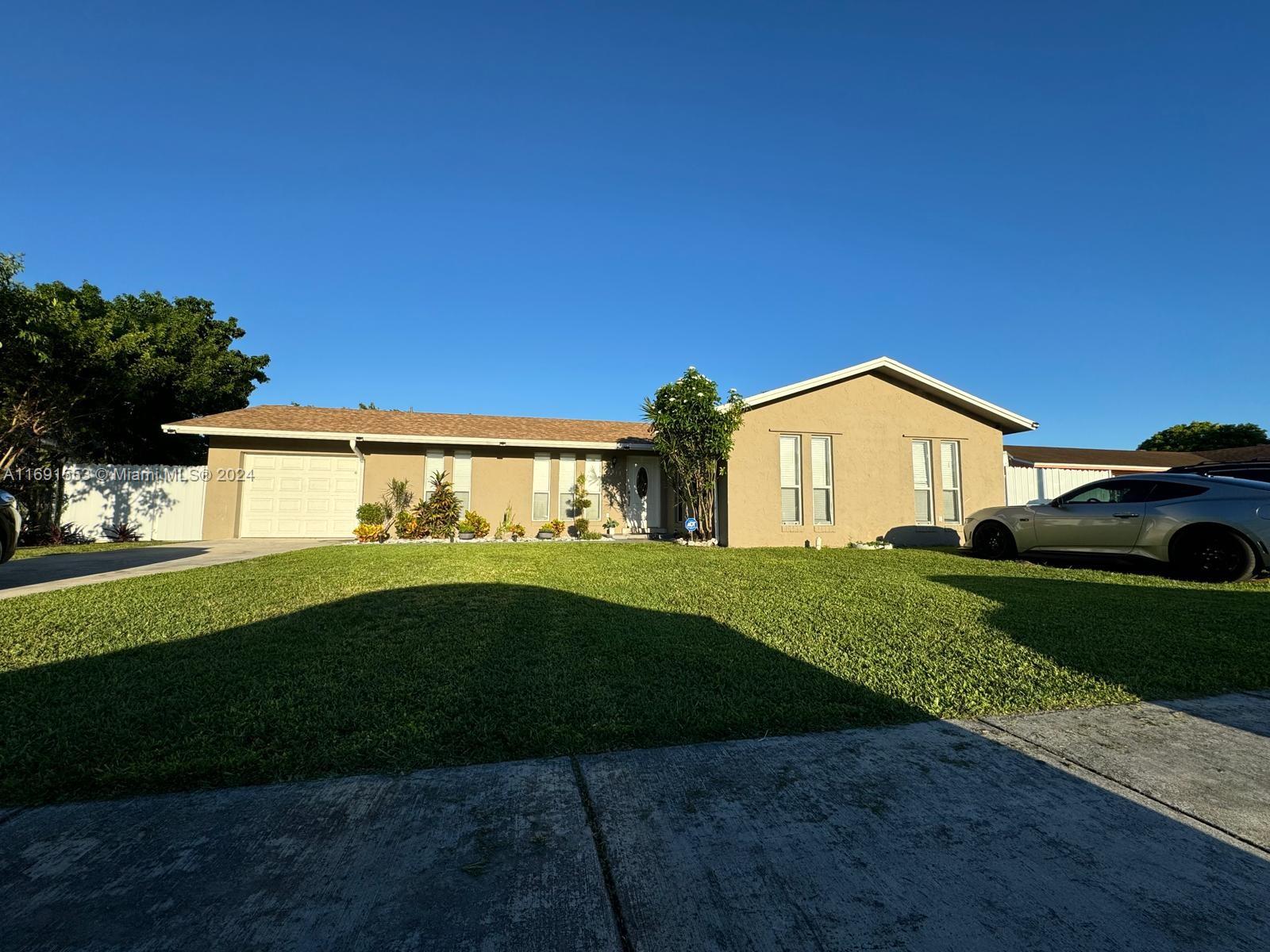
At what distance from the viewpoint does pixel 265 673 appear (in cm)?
372

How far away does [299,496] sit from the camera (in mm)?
14688

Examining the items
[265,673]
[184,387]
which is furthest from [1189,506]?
[184,387]

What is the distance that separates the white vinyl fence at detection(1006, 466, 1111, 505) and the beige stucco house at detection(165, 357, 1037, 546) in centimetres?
355

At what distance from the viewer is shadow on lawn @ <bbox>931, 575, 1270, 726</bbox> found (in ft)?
12.8

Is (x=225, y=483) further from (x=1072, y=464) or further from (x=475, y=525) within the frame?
(x=1072, y=464)

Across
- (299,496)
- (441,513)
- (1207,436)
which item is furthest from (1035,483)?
(1207,436)

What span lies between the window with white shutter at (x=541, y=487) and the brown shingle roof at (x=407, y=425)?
67cm

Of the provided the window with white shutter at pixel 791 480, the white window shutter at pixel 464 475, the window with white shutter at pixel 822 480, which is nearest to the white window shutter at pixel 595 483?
the white window shutter at pixel 464 475

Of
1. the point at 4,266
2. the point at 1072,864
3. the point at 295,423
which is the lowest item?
the point at 1072,864

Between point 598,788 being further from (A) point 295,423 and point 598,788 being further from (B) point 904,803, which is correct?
(A) point 295,423

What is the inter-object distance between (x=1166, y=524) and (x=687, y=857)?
917 centimetres

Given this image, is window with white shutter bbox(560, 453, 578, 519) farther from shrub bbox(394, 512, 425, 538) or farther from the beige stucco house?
shrub bbox(394, 512, 425, 538)

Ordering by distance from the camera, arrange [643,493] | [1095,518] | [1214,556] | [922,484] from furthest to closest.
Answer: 1. [643,493]
2. [922,484]
3. [1095,518]
4. [1214,556]

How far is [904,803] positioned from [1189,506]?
27.2 feet
